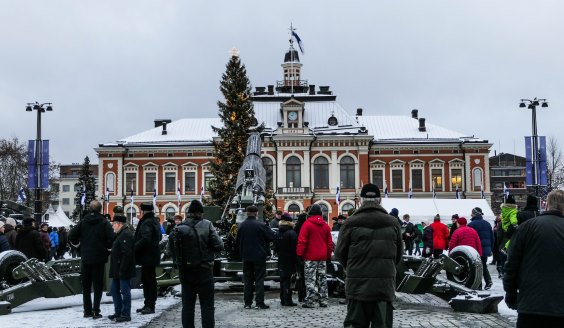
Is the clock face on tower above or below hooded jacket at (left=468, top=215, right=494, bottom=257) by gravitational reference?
above

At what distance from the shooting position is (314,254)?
12.4m

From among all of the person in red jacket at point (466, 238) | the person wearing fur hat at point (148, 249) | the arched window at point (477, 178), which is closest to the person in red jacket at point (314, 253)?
the person wearing fur hat at point (148, 249)

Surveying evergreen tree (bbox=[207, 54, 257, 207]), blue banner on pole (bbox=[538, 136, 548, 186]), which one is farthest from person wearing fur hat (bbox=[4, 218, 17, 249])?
evergreen tree (bbox=[207, 54, 257, 207])

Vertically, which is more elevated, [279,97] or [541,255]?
[279,97]

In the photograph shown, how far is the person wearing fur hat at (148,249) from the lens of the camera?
36.9 feet

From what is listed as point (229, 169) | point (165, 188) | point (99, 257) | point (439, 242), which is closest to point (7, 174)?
point (165, 188)

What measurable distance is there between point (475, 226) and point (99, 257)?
8.62 meters

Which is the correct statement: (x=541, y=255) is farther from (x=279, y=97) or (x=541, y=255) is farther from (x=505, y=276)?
(x=279, y=97)

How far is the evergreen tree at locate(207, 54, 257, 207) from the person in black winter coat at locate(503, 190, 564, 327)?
39.5 m

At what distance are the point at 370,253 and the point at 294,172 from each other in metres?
58.6

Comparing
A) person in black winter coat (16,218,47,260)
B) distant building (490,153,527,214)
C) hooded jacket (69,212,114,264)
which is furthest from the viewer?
distant building (490,153,527,214)

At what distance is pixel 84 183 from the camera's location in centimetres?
8388

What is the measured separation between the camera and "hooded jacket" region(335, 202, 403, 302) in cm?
666

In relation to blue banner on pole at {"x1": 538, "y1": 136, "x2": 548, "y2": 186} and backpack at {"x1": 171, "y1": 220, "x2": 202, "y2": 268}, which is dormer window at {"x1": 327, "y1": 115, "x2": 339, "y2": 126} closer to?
blue banner on pole at {"x1": 538, "y1": 136, "x2": 548, "y2": 186}
